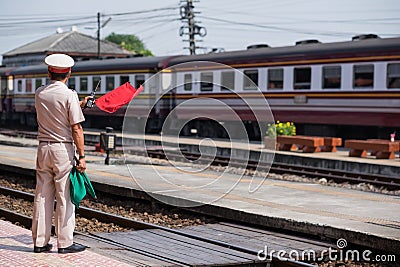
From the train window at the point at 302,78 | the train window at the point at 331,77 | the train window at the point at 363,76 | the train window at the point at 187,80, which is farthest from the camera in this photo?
the train window at the point at 187,80

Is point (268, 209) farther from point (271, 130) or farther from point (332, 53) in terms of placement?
point (332, 53)

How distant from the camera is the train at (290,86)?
69.4 ft

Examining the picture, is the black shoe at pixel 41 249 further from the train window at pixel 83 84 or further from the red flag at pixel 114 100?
the train window at pixel 83 84

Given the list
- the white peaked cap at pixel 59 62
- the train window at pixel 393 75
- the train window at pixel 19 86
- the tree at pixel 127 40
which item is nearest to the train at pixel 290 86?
the train window at pixel 393 75

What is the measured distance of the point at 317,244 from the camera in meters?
8.03

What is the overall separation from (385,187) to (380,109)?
289 inches

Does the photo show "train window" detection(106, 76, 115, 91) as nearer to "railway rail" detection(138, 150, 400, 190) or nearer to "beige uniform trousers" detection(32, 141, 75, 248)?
"railway rail" detection(138, 150, 400, 190)

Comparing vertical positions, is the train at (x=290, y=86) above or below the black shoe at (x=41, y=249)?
above

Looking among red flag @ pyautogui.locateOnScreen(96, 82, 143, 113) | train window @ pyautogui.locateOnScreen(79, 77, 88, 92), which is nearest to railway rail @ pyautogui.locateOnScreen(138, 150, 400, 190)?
red flag @ pyautogui.locateOnScreen(96, 82, 143, 113)

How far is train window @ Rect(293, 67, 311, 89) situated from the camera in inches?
914

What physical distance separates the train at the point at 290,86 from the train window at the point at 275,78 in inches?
1.3

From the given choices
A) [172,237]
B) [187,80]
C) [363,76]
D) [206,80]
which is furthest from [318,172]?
[187,80]

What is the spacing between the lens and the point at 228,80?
25.5 metres

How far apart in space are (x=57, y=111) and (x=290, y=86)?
57.8 feet
